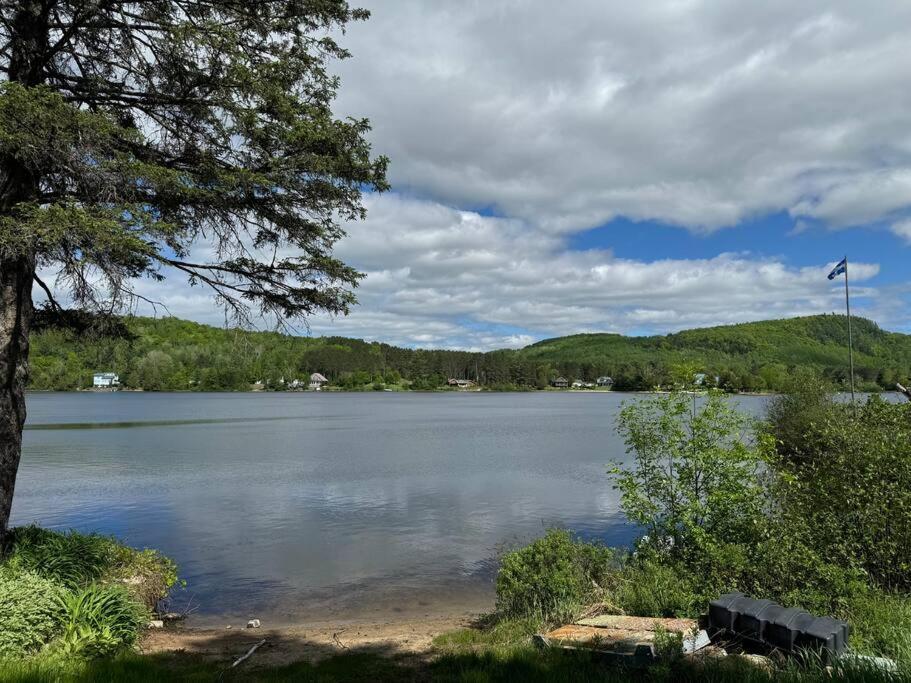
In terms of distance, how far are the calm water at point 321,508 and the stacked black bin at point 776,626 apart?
22.6 feet

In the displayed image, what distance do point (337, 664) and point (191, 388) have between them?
163 meters

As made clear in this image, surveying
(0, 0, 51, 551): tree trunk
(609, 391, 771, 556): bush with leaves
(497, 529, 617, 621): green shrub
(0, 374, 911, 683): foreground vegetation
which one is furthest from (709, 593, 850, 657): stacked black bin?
(0, 0, 51, 551): tree trunk

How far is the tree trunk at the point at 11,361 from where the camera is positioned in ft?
27.0

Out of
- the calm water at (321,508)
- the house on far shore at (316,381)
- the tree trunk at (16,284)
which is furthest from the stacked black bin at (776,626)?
the house on far shore at (316,381)

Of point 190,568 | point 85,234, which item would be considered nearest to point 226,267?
point 85,234

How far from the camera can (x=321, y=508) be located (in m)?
22.4

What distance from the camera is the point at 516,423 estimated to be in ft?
222

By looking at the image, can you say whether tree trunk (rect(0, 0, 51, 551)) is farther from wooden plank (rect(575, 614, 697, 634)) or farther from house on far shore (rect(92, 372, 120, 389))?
house on far shore (rect(92, 372, 120, 389))

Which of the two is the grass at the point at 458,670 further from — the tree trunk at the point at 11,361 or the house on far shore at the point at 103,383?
the house on far shore at the point at 103,383

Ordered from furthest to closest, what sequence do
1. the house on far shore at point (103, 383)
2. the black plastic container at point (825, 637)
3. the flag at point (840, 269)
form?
the house on far shore at point (103, 383)
the flag at point (840, 269)
the black plastic container at point (825, 637)

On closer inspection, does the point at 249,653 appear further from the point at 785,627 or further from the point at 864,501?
the point at 864,501

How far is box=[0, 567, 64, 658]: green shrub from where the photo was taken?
6.67 meters

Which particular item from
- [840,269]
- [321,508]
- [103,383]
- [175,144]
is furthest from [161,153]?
[103,383]

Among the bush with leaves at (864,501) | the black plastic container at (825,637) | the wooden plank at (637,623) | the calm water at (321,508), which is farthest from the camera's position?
the calm water at (321,508)
